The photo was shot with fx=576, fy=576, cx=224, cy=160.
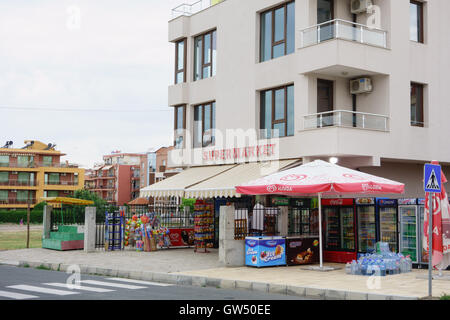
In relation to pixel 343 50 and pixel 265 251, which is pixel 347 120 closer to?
pixel 343 50

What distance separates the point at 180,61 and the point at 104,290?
18.3 m

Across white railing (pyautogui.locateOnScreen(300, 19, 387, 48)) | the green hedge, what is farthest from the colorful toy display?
the green hedge

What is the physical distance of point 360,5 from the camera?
2181 cm

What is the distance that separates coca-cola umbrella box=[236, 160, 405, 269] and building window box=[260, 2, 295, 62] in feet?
24.9

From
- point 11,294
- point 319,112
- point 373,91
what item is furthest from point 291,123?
point 11,294

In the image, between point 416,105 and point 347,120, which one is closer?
point 347,120

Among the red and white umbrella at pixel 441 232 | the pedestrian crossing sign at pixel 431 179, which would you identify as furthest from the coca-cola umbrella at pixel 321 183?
the pedestrian crossing sign at pixel 431 179

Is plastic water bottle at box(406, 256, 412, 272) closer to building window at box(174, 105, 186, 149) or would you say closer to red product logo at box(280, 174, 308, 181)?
red product logo at box(280, 174, 308, 181)

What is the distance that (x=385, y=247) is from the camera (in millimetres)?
15664

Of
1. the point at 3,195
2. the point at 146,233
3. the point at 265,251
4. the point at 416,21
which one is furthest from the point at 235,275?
the point at 3,195

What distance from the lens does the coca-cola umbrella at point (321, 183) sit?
1520 centimetres

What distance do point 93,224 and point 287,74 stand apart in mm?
9722
